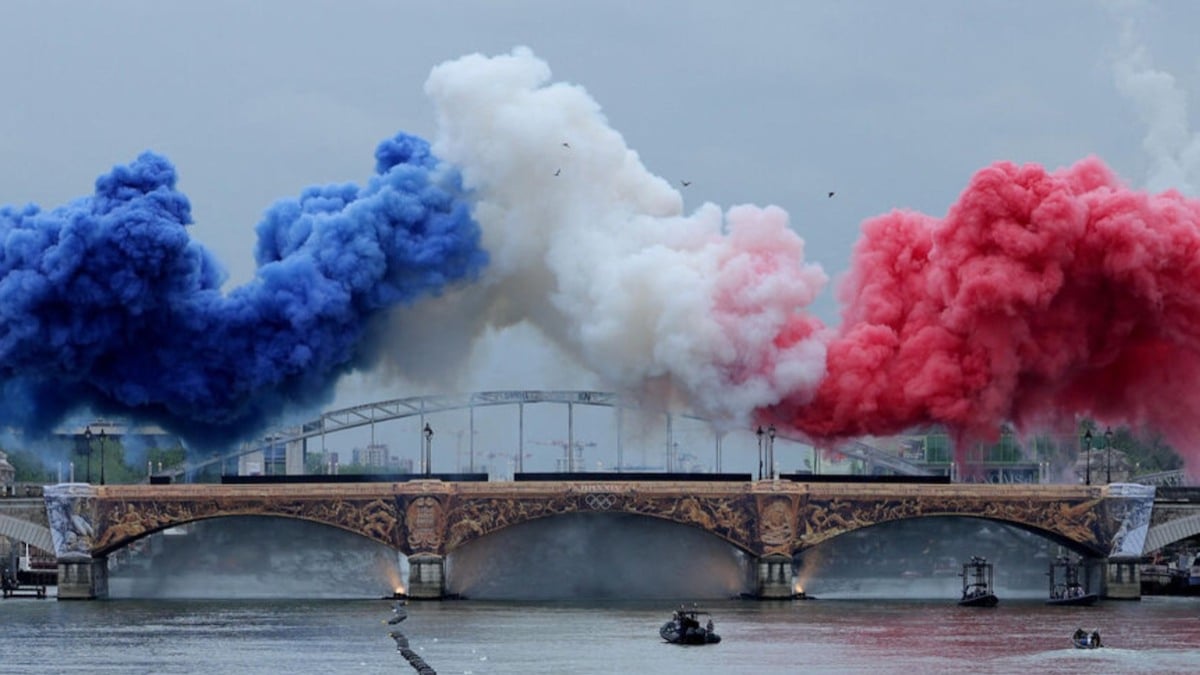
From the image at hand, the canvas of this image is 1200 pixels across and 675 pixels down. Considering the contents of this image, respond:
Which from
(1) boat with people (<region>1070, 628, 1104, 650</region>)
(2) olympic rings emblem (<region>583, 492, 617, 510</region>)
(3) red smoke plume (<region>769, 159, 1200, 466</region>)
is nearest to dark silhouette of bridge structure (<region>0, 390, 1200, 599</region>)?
(2) olympic rings emblem (<region>583, 492, 617, 510</region>)

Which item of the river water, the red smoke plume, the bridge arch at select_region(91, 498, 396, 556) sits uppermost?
the red smoke plume

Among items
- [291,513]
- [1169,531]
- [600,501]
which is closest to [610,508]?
[600,501]

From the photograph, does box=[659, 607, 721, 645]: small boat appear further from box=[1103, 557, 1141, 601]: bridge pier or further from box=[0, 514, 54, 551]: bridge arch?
box=[0, 514, 54, 551]: bridge arch

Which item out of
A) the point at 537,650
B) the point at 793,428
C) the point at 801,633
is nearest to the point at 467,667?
the point at 537,650

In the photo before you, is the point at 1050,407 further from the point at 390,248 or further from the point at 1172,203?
the point at 390,248

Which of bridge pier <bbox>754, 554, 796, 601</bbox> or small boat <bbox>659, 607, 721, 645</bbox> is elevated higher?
bridge pier <bbox>754, 554, 796, 601</bbox>

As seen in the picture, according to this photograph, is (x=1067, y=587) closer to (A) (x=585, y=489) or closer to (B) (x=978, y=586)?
(B) (x=978, y=586)
